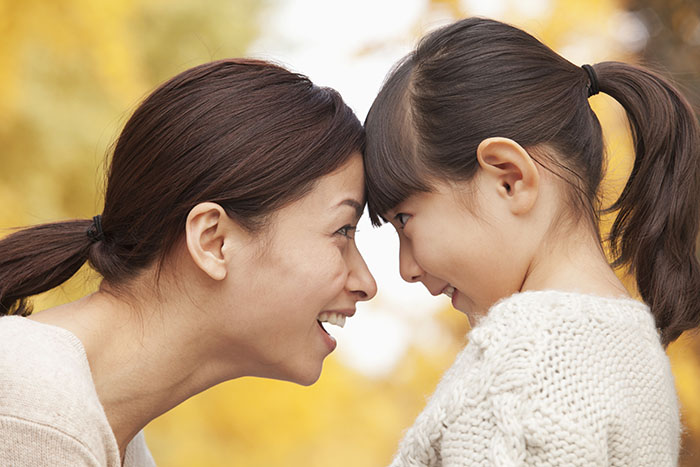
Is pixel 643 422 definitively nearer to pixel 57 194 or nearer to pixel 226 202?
pixel 226 202

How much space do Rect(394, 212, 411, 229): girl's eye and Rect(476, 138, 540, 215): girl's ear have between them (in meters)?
0.25

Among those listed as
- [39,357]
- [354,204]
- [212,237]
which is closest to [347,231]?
[354,204]

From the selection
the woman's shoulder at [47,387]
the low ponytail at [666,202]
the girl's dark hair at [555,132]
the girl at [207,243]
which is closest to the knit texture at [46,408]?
the woman's shoulder at [47,387]

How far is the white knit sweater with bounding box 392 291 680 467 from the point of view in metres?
1.50

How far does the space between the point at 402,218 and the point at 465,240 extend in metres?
0.22

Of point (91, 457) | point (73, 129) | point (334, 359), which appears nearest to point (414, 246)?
point (91, 457)

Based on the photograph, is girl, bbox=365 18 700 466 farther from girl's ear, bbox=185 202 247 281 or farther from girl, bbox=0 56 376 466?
girl's ear, bbox=185 202 247 281

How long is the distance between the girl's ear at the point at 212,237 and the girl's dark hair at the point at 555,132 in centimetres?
38

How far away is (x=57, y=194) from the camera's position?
4141mm

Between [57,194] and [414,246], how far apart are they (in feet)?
8.75

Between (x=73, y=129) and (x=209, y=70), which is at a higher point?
(x=209, y=70)

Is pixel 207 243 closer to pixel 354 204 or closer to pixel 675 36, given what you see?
pixel 354 204

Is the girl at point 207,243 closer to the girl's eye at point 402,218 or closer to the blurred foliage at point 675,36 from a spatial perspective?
the girl's eye at point 402,218

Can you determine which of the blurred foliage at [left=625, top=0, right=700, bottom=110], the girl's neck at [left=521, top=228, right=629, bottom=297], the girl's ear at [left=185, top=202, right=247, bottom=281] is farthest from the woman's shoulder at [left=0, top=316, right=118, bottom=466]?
the blurred foliage at [left=625, top=0, right=700, bottom=110]
